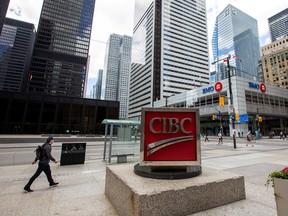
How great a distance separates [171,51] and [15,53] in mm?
150668

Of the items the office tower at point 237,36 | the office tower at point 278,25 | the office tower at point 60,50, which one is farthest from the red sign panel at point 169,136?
the office tower at point 278,25

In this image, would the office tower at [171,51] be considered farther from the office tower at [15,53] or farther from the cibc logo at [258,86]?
the office tower at [15,53]

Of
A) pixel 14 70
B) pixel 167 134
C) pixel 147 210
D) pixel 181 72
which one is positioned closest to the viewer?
pixel 147 210

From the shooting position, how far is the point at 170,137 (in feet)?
12.2

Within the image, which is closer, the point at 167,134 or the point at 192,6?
the point at 167,134

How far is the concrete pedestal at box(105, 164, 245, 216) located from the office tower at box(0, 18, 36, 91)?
170m

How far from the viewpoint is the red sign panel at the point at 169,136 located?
3.63 metres

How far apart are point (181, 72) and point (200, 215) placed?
105 meters

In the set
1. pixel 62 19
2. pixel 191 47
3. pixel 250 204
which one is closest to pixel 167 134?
pixel 250 204

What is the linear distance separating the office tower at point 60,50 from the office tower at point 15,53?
47.0m

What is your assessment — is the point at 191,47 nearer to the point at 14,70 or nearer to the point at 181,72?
the point at 181,72

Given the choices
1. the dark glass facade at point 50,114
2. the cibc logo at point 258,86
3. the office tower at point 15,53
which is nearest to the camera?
the dark glass facade at point 50,114

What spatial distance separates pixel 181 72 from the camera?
4003 inches

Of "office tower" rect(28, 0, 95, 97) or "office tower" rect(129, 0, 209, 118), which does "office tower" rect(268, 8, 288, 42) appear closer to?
"office tower" rect(129, 0, 209, 118)
